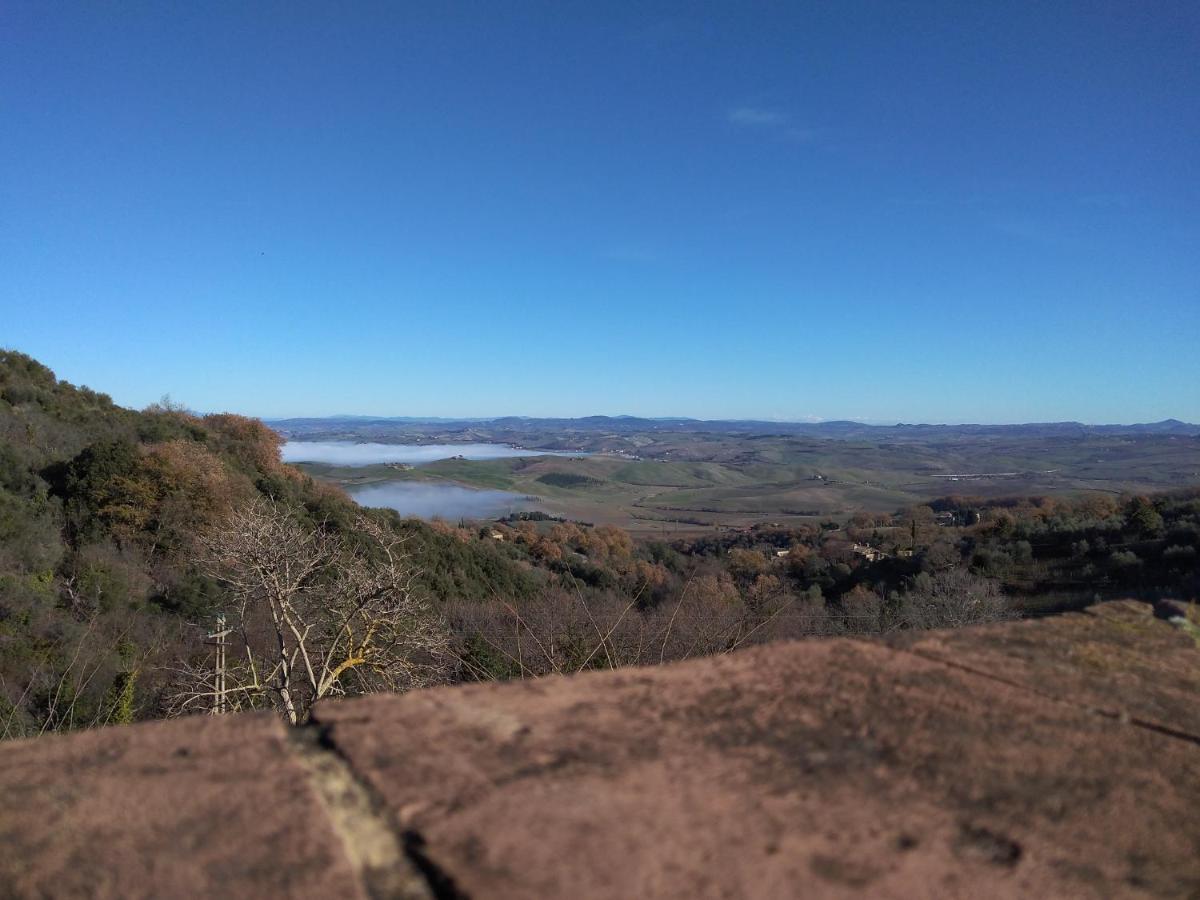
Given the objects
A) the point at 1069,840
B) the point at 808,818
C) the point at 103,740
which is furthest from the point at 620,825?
the point at 103,740

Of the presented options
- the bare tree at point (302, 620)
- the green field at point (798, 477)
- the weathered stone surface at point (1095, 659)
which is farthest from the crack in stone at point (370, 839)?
the green field at point (798, 477)

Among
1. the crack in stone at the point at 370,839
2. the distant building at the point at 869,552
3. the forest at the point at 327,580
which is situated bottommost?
the distant building at the point at 869,552

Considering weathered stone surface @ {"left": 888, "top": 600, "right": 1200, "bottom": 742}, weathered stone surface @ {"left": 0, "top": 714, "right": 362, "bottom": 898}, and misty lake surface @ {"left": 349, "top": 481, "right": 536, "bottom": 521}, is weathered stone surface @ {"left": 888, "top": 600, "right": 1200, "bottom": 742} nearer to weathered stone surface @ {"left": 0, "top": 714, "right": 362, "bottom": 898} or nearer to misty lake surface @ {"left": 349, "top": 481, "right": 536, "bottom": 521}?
weathered stone surface @ {"left": 0, "top": 714, "right": 362, "bottom": 898}

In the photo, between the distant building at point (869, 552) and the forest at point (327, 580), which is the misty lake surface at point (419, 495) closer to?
the forest at point (327, 580)

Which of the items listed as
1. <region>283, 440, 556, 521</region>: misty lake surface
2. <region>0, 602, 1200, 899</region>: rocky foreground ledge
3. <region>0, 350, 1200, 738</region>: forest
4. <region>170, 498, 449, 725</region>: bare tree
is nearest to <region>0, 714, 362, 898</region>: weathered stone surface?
<region>0, 602, 1200, 899</region>: rocky foreground ledge

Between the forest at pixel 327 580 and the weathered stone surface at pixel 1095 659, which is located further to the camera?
the forest at pixel 327 580

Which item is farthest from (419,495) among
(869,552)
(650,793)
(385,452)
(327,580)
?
(650,793)
